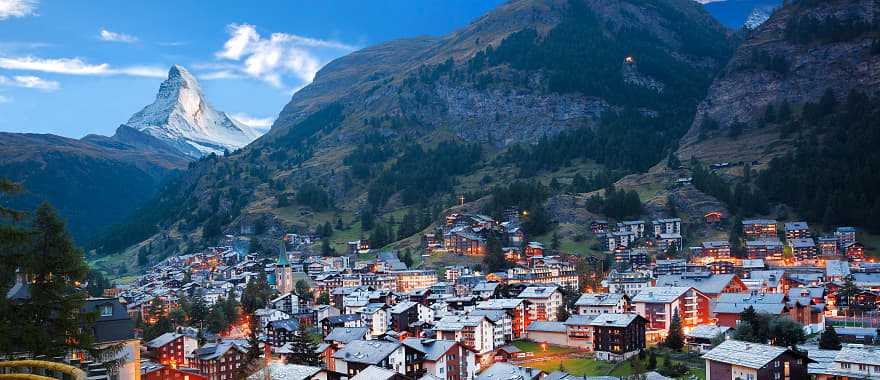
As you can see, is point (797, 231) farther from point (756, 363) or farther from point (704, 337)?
point (756, 363)

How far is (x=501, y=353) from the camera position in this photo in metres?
73.9

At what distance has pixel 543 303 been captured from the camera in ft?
300

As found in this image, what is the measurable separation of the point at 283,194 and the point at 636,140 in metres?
79.5

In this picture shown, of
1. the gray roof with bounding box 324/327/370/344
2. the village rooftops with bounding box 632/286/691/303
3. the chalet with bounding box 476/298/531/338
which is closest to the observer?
the gray roof with bounding box 324/327/370/344

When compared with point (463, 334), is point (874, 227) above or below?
above

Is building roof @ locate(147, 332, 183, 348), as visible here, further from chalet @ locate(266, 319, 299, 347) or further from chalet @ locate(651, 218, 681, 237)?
chalet @ locate(651, 218, 681, 237)

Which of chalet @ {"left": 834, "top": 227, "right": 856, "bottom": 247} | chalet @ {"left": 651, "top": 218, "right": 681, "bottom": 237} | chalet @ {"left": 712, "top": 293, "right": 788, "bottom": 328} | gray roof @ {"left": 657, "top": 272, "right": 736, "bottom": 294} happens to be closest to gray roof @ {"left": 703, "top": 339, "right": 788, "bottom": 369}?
chalet @ {"left": 712, "top": 293, "right": 788, "bottom": 328}

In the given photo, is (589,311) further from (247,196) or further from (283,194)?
(247,196)

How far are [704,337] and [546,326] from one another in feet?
55.7

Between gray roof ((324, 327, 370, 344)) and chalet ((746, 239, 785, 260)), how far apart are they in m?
61.2

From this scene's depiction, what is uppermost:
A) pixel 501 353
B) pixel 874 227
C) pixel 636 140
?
pixel 636 140

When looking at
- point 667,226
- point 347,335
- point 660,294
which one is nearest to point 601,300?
point 660,294

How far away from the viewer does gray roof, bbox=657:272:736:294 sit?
8990cm

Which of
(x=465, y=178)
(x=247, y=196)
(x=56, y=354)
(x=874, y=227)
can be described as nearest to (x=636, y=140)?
(x=465, y=178)
